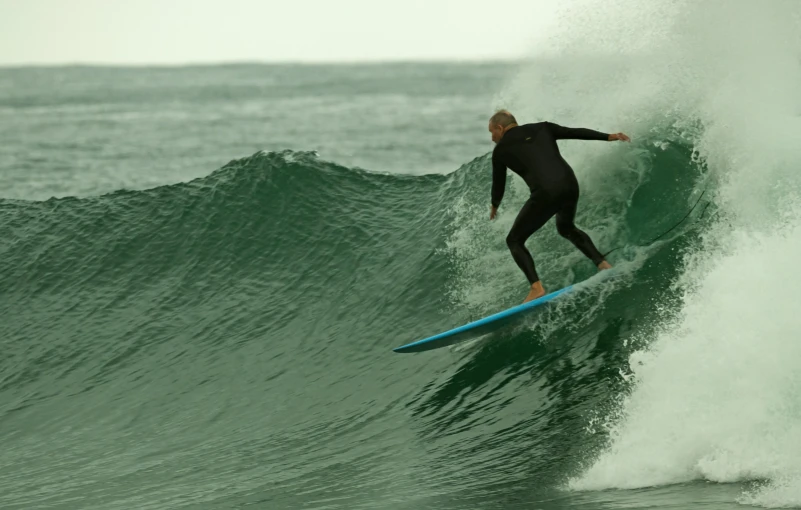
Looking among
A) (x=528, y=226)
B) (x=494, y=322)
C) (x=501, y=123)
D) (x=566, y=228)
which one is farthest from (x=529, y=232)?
(x=501, y=123)

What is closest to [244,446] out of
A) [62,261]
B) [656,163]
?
[656,163]

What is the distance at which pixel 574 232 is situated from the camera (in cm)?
869

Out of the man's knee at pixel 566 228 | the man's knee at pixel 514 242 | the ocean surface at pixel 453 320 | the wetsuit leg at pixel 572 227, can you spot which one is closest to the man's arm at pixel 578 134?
the wetsuit leg at pixel 572 227

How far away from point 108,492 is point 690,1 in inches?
293

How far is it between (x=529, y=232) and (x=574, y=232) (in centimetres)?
41

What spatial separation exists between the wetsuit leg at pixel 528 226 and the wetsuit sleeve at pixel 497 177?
31 centimetres

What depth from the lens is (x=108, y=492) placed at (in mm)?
7801

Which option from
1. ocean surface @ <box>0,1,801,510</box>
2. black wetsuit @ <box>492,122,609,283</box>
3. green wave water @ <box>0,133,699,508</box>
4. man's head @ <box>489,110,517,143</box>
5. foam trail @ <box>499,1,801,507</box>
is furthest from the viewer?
man's head @ <box>489,110,517,143</box>

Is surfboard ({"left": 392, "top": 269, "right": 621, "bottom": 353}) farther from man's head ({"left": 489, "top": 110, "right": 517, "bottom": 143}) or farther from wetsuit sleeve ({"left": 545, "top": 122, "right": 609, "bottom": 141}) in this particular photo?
Answer: man's head ({"left": 489, "top": 110, "right": 517, "bottom": 143})

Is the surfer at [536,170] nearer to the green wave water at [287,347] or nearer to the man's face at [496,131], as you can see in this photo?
the man's face at [496,131]

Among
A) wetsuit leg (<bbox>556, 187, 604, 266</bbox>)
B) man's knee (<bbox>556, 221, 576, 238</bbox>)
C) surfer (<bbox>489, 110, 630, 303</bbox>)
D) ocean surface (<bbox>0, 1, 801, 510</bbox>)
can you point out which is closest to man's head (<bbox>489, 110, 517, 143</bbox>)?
surfer (<bbox>489, 110, 630, 303</bbox>)

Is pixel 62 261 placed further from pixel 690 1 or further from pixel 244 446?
pixel 690 1

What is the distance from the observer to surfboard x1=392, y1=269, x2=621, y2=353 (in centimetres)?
852

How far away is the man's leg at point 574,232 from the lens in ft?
28.1
